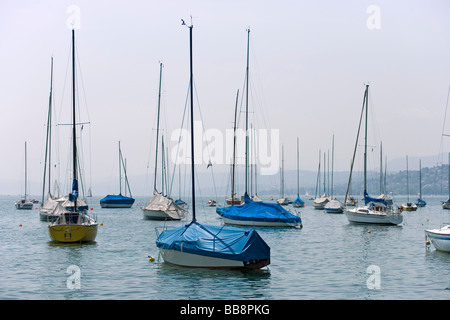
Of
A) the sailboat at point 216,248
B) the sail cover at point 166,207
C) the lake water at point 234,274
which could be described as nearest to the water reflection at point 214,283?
the lake water at point 234,274

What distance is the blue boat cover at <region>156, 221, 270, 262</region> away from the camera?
28.7 meters

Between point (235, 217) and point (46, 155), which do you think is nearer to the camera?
point (235, 217)

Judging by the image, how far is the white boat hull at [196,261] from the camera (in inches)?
1135

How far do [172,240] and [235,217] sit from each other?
96.7ft

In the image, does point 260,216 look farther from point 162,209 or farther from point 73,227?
point 73,227

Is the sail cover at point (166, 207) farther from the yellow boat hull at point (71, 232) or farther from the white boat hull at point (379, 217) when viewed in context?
the yellow boat hull at point (71, 232)

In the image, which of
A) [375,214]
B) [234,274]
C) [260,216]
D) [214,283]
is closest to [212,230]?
[234,274]

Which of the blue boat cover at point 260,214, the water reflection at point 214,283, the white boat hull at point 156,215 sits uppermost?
the blue boat cover at point 260,214

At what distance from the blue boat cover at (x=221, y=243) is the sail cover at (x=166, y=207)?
4133 centimetres

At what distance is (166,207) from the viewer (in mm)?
73250
